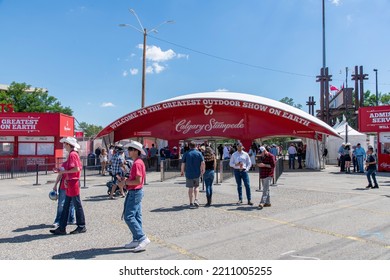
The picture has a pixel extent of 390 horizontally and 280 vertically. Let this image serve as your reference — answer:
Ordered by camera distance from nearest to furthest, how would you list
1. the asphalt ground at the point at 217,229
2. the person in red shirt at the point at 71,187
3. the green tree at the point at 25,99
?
the asphalt ground at the point at 217,229 → the person in red shirt at the point at 71,187 → the green tree at the point at 25,99

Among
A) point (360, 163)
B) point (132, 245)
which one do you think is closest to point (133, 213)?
point (132, 245)

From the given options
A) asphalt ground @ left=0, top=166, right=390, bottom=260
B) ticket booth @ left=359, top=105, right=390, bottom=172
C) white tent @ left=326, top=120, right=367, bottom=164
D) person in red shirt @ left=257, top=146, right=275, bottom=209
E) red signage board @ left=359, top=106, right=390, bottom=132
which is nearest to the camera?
asphalt ground @ left=0, top=166, right=390, bottom=260

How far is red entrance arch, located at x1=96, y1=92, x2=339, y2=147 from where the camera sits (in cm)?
2489

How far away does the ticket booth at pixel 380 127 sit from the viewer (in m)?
21.5

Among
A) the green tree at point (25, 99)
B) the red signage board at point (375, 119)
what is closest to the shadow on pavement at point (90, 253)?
the red signage board at point (375, 119)

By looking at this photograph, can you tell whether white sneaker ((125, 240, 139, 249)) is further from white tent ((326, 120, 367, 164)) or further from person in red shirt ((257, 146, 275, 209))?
white tent ((326, 120, 367, 164))

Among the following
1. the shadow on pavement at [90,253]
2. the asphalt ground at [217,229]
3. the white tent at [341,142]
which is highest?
the white tent at [341,142]

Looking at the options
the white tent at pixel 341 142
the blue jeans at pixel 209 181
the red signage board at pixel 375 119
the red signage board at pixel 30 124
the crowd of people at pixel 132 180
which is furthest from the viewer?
the white tent at pixel 341 142

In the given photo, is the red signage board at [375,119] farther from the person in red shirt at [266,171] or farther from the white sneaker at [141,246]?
the white sneaker at [141,246]

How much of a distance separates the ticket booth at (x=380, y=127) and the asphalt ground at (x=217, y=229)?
10489 millimetres

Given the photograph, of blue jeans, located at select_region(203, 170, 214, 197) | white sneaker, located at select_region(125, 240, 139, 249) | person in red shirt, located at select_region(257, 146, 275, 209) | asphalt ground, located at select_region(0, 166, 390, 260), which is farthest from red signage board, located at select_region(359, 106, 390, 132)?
white sneaker, located at select_region(125, 240, 139, 249)

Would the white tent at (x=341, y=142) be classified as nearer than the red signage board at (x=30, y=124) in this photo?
No

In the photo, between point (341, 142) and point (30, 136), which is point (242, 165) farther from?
point (341, 142)

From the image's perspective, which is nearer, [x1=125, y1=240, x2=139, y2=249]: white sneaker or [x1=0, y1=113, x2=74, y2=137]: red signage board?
[x1=125, y1=240, x2=139, y2=249]: white sneaker
